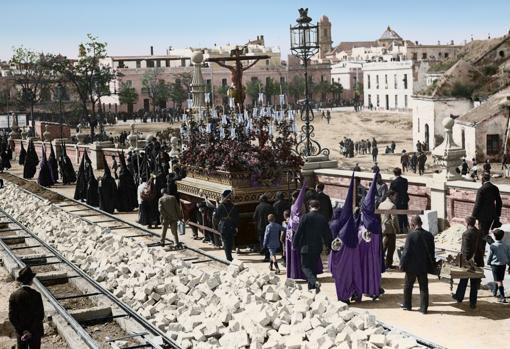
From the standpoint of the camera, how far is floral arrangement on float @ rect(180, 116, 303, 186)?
16.8 metres

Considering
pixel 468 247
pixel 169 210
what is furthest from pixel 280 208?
pixel 468 247

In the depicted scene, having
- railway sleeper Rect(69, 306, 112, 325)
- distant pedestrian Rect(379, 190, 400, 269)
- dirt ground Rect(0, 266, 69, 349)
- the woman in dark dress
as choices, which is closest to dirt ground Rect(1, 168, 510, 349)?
distant pedestrian Rect(379, 190, 400, 269)

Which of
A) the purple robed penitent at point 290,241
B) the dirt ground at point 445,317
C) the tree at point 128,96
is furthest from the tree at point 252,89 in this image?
the dirt ground at point 445,317

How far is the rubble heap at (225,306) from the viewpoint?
9.54 metres

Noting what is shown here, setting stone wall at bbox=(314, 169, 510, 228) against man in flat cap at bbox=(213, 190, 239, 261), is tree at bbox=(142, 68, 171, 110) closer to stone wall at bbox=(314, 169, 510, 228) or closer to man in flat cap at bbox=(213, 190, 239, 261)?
stone wall at bbox=(314, 169, 510, 228)

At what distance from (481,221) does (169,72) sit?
302 feet

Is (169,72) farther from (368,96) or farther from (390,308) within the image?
(390,308)

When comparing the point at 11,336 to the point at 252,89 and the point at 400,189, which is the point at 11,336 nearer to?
the point at 400,189

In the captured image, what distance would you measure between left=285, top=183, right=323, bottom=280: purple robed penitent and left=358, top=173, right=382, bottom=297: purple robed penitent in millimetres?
1312

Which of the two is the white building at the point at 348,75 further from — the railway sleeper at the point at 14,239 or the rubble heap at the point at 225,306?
the rubble heap at the point at 225,306

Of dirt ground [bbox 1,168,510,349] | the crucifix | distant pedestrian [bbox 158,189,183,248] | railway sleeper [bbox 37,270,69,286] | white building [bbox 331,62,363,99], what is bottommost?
railway sleeper [bbox 37,270,69,286]

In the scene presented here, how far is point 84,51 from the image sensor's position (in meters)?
66.7

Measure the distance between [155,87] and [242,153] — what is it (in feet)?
276

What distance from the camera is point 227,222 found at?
15305 millimetres
